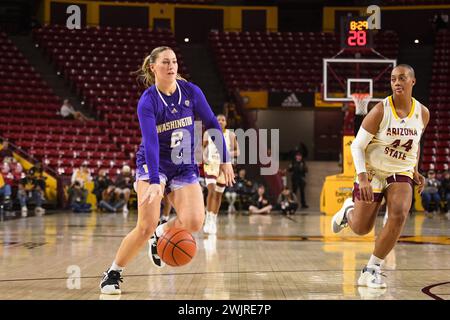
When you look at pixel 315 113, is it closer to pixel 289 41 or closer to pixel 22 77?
pixel 289 41

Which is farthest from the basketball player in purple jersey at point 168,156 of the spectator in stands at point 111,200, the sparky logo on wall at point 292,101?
the sparky logo on wall at point 292,101

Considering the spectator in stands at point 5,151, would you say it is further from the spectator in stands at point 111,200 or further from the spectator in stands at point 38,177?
the spectator in stands at point 111,200

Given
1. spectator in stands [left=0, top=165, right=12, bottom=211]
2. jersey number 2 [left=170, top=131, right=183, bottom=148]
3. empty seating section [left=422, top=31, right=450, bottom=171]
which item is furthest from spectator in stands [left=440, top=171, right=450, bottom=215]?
jersey number 2 [left=170, top=131, right=183, bottom=148]

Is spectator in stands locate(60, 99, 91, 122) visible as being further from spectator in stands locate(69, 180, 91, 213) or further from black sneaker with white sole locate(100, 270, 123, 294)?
black sneaker with white sole locate(100, 270, 123, 294)

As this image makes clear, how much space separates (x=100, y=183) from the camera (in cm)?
1797

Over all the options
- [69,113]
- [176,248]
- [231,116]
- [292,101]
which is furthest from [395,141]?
[292,101]

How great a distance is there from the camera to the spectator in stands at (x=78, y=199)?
17570 millimetres

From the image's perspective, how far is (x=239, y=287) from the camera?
5.85m

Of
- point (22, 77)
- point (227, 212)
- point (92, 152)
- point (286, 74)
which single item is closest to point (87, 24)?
point (22, 77)

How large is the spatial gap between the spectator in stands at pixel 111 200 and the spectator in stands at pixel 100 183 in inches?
5.0

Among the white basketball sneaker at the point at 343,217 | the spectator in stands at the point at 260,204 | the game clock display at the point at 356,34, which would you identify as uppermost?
the game clock display at the point at 356,34

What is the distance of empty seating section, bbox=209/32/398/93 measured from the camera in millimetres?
25703

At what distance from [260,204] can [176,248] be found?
12.6 meters

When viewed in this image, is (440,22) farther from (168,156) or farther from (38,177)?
(168,156)
